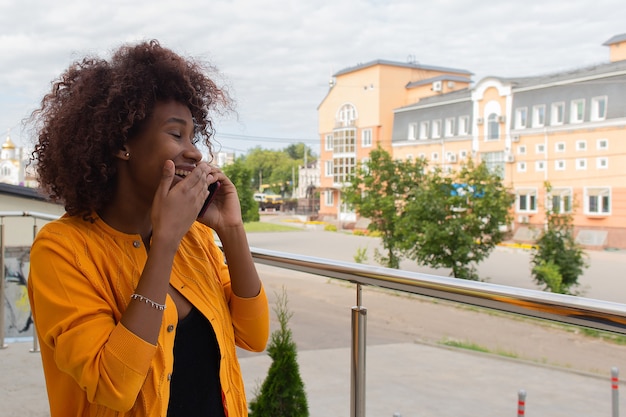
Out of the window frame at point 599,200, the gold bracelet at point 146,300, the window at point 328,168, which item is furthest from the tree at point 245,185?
the gold bracelet at point 146,300

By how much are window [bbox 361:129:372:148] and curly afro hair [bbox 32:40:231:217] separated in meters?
42.2

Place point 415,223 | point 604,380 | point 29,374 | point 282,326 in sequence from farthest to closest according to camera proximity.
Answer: point 415,223, point 604,380, point 29,374, point 282,326

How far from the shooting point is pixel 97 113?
1.25m

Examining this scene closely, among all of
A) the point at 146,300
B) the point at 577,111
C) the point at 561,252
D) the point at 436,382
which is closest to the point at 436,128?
the point at 577,111

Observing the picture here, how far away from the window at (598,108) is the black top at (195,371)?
2996cm

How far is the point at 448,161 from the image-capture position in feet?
121

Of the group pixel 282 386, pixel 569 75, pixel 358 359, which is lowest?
pixel 282 386

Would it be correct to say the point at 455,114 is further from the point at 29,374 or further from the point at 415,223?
the point at 29,374

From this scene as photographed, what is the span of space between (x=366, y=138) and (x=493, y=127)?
11321 mm

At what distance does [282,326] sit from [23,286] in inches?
167

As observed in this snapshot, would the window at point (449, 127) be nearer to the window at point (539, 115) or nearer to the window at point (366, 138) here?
the window at point (539, 115)

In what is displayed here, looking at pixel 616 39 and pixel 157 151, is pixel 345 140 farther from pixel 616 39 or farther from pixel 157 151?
pixel 157 151

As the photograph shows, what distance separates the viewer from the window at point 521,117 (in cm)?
3238

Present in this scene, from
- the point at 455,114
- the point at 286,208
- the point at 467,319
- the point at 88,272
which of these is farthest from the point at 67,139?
the point at 286,208
